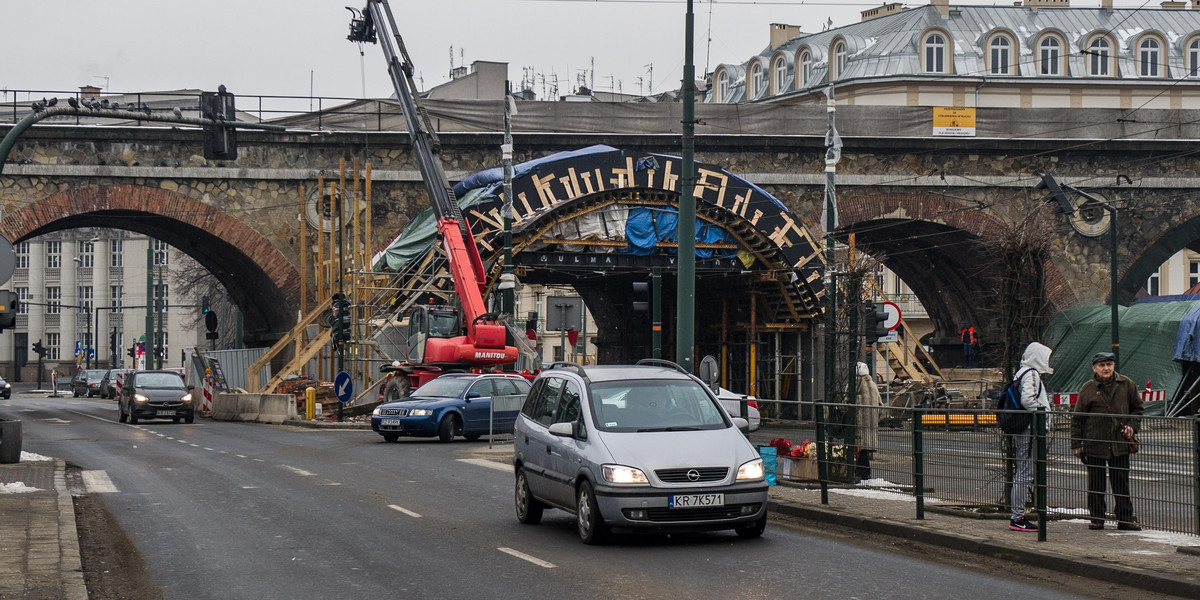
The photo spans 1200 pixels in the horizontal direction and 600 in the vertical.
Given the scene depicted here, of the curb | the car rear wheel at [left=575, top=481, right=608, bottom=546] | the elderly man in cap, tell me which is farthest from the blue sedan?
the elderly man in cap

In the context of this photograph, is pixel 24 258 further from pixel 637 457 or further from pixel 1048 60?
pixel 637 457

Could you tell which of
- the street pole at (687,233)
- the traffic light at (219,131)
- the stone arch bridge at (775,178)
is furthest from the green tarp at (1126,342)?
the traffic light at (219,131)

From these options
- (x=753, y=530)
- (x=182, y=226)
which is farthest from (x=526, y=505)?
(x=182, y=226)

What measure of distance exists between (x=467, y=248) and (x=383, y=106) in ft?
25.4

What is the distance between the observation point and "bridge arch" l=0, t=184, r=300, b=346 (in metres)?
38.5

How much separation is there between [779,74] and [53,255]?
2498 inches

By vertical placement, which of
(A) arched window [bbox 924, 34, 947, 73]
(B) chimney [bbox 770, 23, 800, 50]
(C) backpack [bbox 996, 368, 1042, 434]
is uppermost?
(B) chimney [bbox 770, 23, 800, 50]

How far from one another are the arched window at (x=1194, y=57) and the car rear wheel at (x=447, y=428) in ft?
204

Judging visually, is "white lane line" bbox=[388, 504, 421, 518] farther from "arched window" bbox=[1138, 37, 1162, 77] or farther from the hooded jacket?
"arched window" bbox=[1138, 37, 1162, 77]

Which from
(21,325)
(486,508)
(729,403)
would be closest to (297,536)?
(486,508)

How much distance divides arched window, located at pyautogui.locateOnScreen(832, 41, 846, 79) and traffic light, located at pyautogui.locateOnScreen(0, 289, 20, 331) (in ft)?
207

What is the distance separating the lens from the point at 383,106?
1654 inches

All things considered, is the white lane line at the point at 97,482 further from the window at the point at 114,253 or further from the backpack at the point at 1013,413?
the window at the point at 114,253

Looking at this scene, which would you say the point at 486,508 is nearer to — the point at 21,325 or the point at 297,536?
the point at 297,536
